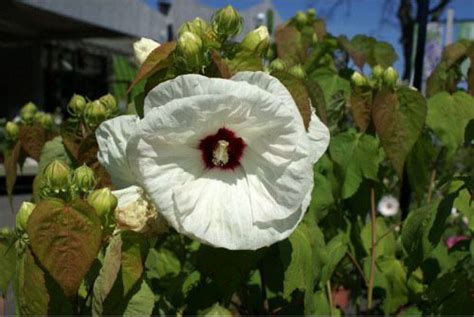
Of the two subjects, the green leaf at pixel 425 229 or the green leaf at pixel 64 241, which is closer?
the green leaf at pixel 64 241

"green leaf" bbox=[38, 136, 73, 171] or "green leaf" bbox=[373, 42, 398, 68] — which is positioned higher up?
"green leaf" bbox=[373, 42, 398, 68]

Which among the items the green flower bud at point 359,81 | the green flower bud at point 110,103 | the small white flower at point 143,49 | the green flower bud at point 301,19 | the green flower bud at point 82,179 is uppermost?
the green flower bud at point 301,19

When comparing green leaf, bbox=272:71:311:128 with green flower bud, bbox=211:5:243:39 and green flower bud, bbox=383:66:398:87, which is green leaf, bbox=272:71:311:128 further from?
green flower bud, bbox=383:66:398:87

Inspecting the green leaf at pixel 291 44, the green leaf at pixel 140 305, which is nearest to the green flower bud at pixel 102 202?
the green leaf at pixel 140 305

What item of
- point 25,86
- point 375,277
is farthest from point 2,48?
point 375,277

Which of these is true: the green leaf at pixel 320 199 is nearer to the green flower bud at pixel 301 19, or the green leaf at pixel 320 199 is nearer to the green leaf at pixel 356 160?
the green leaf at pixel 356 160

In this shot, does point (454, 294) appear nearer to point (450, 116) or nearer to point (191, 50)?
point (450, 116)

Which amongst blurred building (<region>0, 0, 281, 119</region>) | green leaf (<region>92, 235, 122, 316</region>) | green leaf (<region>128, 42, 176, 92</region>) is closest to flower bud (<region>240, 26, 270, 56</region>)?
green leaf (<region>128, 42, 176, 92</region>)
